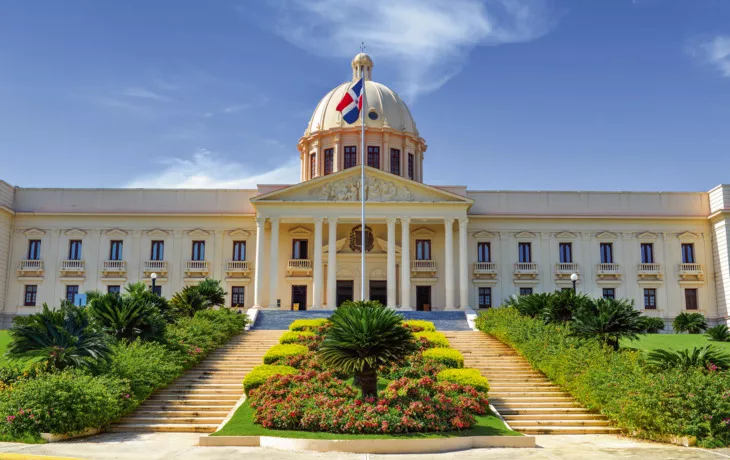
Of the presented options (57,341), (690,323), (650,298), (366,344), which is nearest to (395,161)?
(650,298)

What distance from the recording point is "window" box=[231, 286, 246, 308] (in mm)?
45438

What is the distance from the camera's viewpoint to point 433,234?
151 ft

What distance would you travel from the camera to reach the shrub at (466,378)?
19.6 meters

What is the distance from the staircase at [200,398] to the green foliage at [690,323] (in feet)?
86.0

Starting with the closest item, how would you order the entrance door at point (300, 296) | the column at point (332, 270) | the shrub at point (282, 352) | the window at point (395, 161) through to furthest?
the shrub at point (282, 352) < the column at point (332, 270) < the entrance door at point (300, 296) < the window at point (395, 161)

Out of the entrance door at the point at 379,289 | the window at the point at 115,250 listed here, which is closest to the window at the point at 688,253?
the entrance door at the point at 379,289

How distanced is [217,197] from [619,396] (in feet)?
111

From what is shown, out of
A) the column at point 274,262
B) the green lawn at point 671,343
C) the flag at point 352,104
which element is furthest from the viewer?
the column at point 274,262

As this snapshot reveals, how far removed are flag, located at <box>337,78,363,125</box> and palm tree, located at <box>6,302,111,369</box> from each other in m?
19.6

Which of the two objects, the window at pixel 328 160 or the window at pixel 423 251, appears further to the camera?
the window at pixel 328 160

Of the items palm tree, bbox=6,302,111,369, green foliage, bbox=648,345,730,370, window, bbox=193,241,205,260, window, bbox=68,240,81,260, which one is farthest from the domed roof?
green foliage, bbox=648,345,730,370

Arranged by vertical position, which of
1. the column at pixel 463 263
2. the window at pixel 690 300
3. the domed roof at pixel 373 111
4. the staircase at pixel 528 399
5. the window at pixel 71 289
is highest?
the domed roof at pixel 373 111

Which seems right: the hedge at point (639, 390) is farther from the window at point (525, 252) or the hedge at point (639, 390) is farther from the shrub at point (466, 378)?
the window at point (525, 252)

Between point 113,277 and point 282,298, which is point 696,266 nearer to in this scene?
point 282,298
